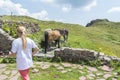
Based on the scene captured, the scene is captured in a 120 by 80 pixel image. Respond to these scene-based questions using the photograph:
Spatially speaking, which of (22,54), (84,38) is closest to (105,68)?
(22,54)

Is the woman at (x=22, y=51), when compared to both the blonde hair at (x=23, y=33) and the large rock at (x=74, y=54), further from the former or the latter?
the large rock at (x=74, y=54)

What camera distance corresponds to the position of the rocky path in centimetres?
1241

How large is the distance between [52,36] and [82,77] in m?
7.10

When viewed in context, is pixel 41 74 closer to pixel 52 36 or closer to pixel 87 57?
pixel 87 57

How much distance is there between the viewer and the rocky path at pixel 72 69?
1241 centimetres

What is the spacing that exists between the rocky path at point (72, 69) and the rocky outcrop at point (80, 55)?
0.58 metres

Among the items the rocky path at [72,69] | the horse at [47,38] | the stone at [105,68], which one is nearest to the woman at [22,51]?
the rocky path at [72,69]

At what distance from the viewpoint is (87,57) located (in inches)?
574

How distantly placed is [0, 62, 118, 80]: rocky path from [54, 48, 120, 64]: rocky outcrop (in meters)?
0.58

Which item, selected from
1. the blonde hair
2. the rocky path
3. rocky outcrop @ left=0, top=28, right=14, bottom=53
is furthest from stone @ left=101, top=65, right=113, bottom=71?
the blonde hair

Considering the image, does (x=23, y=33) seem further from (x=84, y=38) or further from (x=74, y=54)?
(x=84, y=38)

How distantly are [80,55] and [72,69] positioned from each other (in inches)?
58.5

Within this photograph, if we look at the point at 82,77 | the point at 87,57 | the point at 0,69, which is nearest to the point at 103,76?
the point at 82,77

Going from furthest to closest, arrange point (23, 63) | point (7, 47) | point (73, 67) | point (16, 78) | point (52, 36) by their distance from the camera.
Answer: point (52, 36)
point (7, 47)
point (73, 67)
point (16, 78)
point (23, 63)
